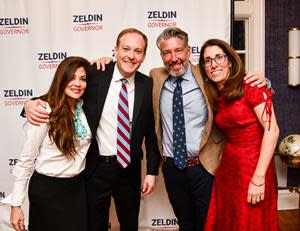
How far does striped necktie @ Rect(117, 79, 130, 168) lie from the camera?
5.95 ft

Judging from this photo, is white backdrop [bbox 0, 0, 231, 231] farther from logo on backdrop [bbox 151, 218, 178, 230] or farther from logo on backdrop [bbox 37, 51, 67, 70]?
logo on backdrop [bbox 151, 218, 178, 230]

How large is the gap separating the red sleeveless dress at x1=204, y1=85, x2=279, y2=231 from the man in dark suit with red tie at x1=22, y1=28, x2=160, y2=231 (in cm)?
47

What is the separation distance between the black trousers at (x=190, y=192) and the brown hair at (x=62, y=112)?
2.08 ft

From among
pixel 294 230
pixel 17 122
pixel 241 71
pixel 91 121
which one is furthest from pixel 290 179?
pixel 17 122

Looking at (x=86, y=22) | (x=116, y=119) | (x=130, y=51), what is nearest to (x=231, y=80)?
(x=130, y=51)

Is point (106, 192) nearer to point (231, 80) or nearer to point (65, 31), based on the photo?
point (231, 80)

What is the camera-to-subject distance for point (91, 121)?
69.6 inches

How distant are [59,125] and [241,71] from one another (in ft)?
3.05

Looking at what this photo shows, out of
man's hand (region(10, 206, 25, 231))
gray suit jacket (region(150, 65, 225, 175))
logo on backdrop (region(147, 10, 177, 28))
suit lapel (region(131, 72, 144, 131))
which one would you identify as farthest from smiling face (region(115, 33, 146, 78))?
logo on backdrop (region(147, 10, 177, 28))

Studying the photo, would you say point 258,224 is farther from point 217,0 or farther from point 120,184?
point 217,0

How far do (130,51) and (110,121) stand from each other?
396 millimetres

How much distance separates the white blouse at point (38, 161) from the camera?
1.52 m

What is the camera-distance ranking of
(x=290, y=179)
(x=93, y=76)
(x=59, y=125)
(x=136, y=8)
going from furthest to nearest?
(x=290, y=179)
(x=136, y=8)
(x=93, y=76)
(x=59, y=125)

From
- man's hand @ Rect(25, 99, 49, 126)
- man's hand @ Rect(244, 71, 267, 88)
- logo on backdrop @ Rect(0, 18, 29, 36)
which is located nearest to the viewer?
man's hand @ Rect(25, 99, 49, 126)
